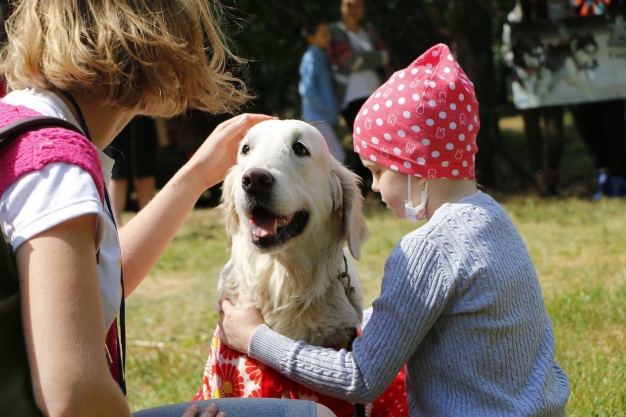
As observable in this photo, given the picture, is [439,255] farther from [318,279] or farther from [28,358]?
[28,358]

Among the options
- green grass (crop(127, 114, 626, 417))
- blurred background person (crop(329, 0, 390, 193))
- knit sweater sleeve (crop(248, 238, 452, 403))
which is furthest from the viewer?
blurred background person (crop(329, 0, 390, 193))

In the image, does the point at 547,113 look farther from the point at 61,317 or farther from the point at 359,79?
the point at 61,317

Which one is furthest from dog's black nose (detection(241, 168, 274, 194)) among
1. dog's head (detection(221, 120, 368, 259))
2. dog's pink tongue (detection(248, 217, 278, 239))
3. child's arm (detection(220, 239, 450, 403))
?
child's arm (detection(220, 239, 450, 403))

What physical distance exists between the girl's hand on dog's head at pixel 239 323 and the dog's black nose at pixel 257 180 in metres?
0.42

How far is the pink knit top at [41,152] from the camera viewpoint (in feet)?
4.80

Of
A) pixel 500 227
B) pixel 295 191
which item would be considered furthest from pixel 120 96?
pixel 500 227

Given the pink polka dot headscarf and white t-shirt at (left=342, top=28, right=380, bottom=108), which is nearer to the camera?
the pink polka dot headscarf

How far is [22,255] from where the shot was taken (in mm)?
1431

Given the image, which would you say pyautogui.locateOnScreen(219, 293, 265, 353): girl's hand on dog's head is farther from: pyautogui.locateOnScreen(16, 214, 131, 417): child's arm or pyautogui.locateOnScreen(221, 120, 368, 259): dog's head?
pyautogui.locateOnScreen(16, 214, 131, 417): child's arm

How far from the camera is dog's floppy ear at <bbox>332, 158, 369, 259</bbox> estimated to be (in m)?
2.78

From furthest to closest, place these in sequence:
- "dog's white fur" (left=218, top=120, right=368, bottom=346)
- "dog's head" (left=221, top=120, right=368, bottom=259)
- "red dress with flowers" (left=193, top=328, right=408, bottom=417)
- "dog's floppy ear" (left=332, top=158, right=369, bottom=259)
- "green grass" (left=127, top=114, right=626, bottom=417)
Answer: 1. "green grass" (left=127, top=114, right=626, bottom=417)
2. "dog's floppy ear" (left=332, top=158, right=369, bottom=259)
3. "dog's white fur" (left=218, top=120, right=368, bottom=346)
4. "dog's head" (left=221, top=120, right=368, bottom=259)
5. "red dress with flowers" (left=193, top=328, right=408, bottom=417)

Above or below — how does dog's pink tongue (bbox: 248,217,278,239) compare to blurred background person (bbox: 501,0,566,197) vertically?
above

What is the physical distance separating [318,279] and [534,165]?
22.9 feet

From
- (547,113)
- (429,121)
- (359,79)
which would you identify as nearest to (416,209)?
(429,121)
